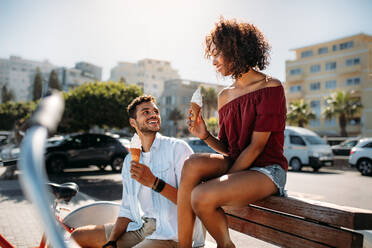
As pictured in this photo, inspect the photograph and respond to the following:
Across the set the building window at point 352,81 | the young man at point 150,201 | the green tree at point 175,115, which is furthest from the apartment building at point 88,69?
the young man at point 150,201

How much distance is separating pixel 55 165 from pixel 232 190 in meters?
12.6

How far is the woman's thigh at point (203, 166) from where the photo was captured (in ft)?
5.97

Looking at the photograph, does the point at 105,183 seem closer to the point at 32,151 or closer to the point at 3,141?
the point at 3,141

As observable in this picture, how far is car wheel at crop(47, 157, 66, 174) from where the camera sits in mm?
12893

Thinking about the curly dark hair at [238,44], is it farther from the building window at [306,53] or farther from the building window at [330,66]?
the building window at [306,53]

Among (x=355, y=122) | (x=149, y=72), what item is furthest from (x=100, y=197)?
(x=149, y=72)

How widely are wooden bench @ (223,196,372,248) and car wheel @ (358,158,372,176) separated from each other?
531 inches

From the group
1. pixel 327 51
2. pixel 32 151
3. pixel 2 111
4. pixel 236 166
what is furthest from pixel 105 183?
pixel 327 51

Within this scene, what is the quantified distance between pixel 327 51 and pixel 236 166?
164 ft

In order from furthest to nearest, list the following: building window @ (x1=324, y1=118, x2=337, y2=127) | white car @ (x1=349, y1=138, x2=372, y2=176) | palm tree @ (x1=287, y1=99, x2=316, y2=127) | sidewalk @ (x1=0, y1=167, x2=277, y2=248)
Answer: building window @ (x1=324, y1=118, x2=337, y2=127), palm tree @ (x1=287, y1=99, x2=316, y2=127), white car @ (x1=349, y1=138, x2=372, y2=176), sidewalk @ (x1=0, y1=167, x2=277, y2=248)

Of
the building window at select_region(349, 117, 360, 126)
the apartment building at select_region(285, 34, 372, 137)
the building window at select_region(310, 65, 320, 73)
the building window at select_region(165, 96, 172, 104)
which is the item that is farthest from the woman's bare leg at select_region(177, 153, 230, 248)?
the building window at select_region(165, 96, 172, 104)

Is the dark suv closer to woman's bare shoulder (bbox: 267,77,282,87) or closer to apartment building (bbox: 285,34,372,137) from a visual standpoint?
woman's bare shoulder (bbox: 267,77,282,87)

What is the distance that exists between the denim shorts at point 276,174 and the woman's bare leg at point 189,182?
0.23 meters

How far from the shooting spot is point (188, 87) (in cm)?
6341
